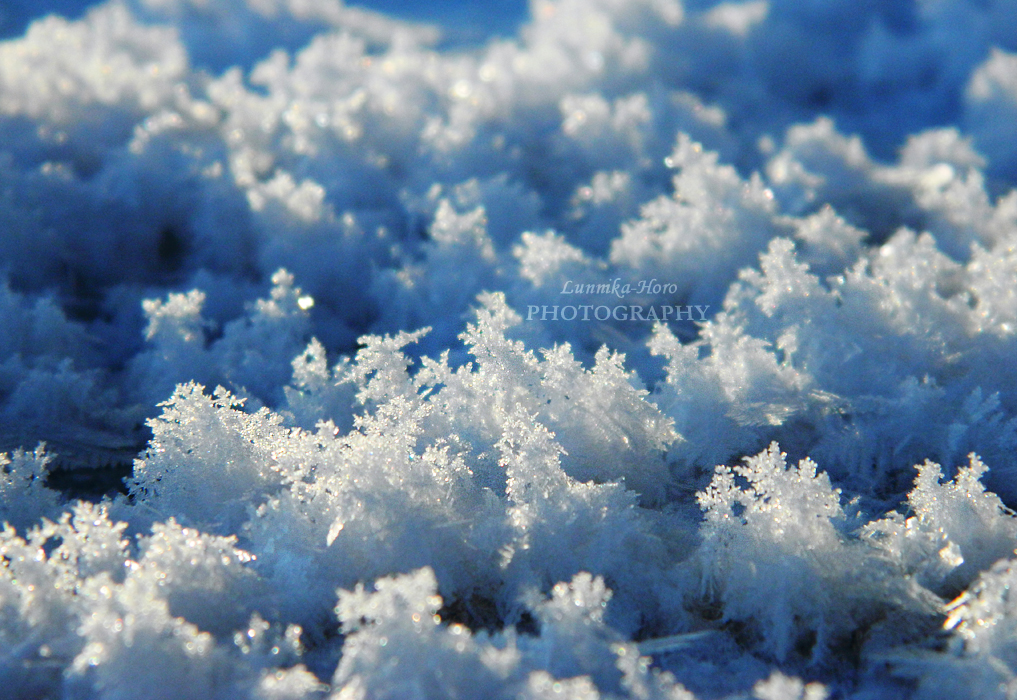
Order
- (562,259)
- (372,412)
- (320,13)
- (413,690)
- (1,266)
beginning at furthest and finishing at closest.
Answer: (320,13), (1,266), (562,259), (372,412), (413,690)

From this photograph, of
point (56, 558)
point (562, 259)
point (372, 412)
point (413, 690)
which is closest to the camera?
point (413, 690)

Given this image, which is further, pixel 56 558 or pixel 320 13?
pixel 320 13

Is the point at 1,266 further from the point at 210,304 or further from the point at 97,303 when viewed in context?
the point at 210,304

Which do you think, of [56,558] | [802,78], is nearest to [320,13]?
[802,78]

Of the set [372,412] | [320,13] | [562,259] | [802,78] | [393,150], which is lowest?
[372,412]

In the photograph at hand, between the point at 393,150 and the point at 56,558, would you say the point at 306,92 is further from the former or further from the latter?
the point at 56,558

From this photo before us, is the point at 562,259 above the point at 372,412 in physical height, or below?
above

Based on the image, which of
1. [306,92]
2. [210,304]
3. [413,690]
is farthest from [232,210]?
[413,690]
